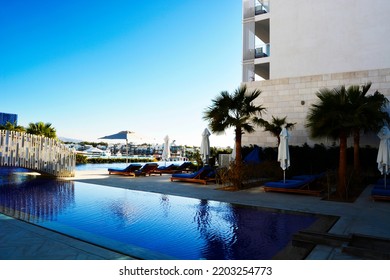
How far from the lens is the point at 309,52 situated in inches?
733

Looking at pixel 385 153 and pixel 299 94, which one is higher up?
pixel 299 94

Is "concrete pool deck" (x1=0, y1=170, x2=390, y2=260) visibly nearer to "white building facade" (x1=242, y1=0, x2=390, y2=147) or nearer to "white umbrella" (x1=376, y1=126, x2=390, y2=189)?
"white umbrella" (x1=376, y1=126, x2=390, y2=189)

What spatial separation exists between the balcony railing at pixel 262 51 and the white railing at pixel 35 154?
14350 mm

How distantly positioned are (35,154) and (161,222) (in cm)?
984

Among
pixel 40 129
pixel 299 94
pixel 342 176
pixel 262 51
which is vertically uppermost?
pixel 262 51

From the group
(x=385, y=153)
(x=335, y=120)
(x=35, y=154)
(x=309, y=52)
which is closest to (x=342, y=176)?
(x=385, y=153)

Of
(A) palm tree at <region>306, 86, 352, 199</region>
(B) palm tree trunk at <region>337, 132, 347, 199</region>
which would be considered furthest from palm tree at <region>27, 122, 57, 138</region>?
(B) palm tree trunk at <region>337, 132, 347, 199</region>

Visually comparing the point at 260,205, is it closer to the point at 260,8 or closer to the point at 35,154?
the point at 35,154

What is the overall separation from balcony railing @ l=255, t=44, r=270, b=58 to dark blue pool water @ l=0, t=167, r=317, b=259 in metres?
15.1

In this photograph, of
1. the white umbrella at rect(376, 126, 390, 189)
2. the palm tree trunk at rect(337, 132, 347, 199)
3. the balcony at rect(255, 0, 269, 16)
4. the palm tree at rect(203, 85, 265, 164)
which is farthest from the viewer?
the balcony at rect(255, 0, 269, 16)

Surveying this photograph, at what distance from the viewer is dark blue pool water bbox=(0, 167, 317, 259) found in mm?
4172

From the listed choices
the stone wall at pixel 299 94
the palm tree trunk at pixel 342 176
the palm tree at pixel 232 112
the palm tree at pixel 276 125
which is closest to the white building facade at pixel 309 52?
the stone wall at pixel 299 94

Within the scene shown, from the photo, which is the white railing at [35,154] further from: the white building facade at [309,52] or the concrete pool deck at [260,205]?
the white building facade at [309,52]
